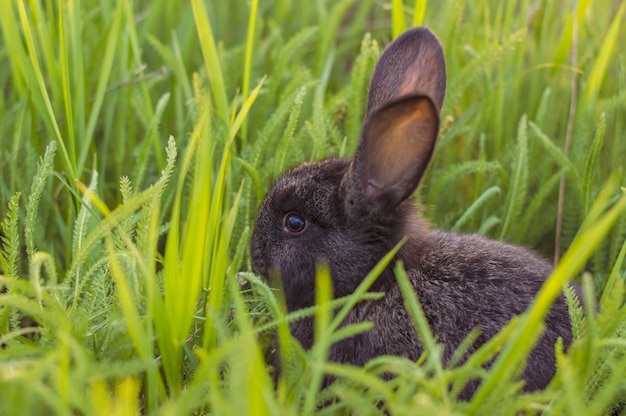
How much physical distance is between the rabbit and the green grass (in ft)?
0.52

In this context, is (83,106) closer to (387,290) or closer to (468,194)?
(387,290)

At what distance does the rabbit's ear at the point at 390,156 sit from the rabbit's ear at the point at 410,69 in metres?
0.48

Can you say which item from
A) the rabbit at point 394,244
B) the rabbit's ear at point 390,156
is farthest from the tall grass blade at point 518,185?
the rabbit's ear at point 390,156

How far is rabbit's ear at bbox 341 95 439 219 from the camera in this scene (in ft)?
9.32

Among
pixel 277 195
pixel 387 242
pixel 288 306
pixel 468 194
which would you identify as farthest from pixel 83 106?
pixel 468 194

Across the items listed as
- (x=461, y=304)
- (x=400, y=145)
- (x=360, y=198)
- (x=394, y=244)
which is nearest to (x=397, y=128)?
(x=400, y=145)

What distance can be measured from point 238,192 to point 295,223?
1.12ft

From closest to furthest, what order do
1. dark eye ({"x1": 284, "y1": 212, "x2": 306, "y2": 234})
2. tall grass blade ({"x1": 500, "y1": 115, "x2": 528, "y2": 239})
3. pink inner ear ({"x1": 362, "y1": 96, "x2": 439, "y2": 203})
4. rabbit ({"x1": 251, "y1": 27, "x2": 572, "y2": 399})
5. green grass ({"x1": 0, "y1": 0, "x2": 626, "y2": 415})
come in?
1. green grass ({"x1": 0, "y1": 0, "x2": 626, "y2": 415})
2. pink inner ear ({"x1": 362, "y1": 96, "x2": 439, "y2": 203})
3. rabbit ({"x1": 251, "y1": 27, "x2": 572, "y2": 399})
4. dark eye ({"x1": 284, "y1": 212, "x2": 306, "y2": 234})
5. tall grass blade ({"x1": 500, "y1": 115, "x2": 528, "y2": 239})

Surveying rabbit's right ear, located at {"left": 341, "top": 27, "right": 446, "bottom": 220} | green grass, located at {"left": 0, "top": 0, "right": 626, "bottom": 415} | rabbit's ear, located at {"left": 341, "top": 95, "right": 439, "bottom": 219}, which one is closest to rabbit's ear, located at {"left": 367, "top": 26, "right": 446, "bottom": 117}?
rabbit's right ear, located at {"left": 341, "top": 27, "right": 446, "bottom": 220}

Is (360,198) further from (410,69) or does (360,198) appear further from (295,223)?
(410,69)

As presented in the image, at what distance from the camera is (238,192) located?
333cm

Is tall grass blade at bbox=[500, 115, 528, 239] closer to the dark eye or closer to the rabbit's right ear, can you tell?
the rabbit's right ear

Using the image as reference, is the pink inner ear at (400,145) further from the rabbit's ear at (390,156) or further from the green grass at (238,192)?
the green grass at (238,192)

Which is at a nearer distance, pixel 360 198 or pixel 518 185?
pixel 360 198
